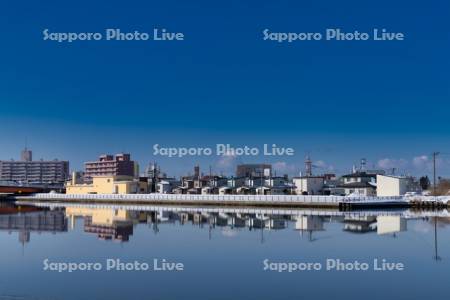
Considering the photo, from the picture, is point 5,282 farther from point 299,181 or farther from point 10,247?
point 299,181

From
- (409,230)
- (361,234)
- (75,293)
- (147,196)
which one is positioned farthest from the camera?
(147,196)

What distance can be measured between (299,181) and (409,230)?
102 ft

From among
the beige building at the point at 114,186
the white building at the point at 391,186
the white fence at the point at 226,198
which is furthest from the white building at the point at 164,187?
the white building at the point at 391,186

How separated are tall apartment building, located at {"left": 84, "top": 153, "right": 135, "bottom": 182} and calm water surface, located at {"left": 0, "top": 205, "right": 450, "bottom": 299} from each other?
7215cm

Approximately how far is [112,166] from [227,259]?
272ft

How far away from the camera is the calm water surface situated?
29.0 feet

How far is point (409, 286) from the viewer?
9.34 m

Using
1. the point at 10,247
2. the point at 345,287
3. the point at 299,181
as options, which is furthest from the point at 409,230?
the point at 299,181

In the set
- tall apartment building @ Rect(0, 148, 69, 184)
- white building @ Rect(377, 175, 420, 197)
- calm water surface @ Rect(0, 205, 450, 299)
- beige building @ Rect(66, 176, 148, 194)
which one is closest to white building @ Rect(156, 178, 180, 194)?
beige building @ Rect(66, 176, 148, 194)

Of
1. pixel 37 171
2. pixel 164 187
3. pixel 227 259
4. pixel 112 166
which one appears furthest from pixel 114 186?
pixel 37 171

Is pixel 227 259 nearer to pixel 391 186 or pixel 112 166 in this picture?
pixel 391 186

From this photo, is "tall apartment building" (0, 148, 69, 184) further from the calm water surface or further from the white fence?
the calm water surface

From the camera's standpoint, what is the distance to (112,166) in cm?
9275

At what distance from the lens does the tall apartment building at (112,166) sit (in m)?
92.1
